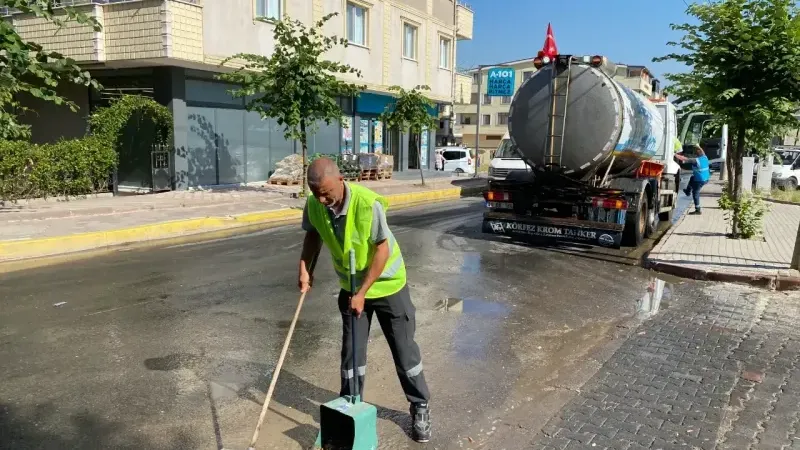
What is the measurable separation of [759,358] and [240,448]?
14.5 feet

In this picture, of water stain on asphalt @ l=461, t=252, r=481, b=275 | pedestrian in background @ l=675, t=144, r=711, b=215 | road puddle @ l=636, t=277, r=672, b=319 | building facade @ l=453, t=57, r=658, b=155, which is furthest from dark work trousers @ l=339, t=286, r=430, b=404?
building facade @ l=453, t=57, r=658, b=155

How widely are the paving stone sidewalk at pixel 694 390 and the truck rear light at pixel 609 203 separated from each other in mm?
3119

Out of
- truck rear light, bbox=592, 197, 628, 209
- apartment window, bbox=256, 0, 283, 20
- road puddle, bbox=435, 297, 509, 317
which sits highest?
apartment window, bbox=256, 0, 283, 20

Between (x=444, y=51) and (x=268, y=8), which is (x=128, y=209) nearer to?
(x=268, y=8)

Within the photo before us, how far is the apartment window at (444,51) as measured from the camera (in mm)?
30234

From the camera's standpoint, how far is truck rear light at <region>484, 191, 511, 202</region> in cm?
1065

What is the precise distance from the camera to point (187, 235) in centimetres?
1151

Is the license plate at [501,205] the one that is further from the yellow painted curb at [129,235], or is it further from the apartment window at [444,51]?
the apartment window at [444,51]

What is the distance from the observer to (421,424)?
146 inches

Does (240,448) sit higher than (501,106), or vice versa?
(501,106)

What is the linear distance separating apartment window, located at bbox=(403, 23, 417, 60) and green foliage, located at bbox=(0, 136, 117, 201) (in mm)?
14819

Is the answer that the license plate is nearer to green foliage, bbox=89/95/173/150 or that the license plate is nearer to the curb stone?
the curb stone

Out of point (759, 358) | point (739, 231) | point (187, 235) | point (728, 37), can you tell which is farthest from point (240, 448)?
point (739, 231)

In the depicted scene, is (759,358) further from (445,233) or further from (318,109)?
(318,109)
